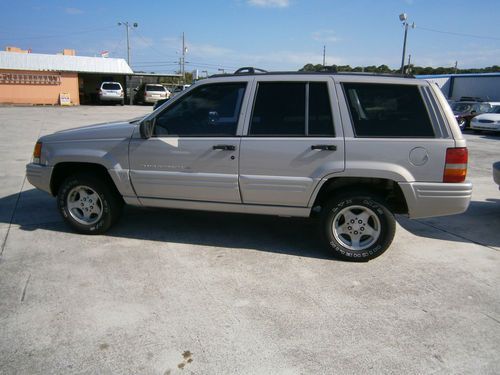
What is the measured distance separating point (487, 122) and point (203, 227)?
18055 millimetres

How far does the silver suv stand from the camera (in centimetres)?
404

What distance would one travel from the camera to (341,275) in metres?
4.05

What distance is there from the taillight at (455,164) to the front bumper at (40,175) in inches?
169

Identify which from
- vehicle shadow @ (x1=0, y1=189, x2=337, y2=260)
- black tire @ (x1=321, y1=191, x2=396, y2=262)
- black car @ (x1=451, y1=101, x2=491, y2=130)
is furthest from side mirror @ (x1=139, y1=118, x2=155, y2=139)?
black car @ (x1=451, y1=101, x2=491, y2=130)

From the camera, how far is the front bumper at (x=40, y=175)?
491cm

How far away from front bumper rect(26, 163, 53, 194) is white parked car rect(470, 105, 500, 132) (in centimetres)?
1910

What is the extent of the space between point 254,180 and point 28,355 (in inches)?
96.6

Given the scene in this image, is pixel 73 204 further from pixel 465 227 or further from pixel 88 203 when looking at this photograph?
pixel 465 227

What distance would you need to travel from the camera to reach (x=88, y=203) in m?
4.91

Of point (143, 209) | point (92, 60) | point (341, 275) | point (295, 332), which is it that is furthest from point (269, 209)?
point (92, 60)

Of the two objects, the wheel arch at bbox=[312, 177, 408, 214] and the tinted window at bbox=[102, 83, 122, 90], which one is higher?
the tinted window at bbox=[102, 83, 122, 90]

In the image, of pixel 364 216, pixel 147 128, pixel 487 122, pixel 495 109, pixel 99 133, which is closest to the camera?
pixel 364 216

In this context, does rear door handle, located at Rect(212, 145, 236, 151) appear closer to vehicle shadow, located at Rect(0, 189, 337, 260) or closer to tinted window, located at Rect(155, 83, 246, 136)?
tinted window, located at Rect(155, 83, 246, 136)

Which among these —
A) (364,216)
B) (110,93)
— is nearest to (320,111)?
(364,216)
